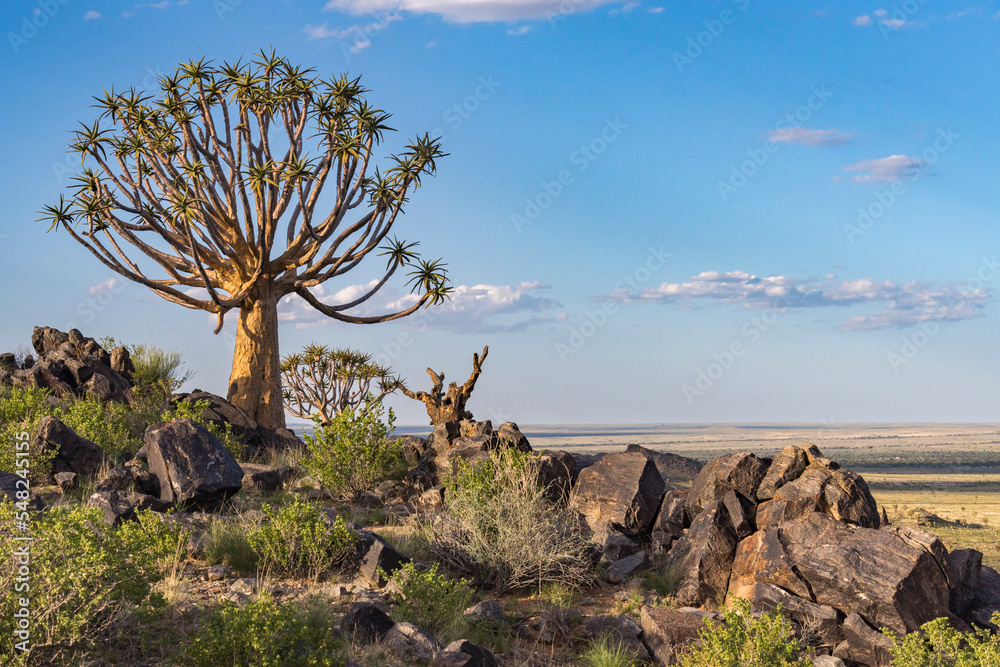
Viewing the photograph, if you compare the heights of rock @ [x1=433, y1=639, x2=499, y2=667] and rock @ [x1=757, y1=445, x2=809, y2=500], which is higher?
rock @ [x1=757, y1=445, x2=809, y2=500]

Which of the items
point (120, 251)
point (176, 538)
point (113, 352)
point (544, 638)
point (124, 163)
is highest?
point (124, 163)

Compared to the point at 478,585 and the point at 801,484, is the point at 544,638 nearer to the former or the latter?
the point at 478,585

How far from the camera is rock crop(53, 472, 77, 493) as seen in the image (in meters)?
12.3

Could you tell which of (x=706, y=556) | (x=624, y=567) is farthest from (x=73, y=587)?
(x=706, y=556)

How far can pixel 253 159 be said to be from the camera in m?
20.3

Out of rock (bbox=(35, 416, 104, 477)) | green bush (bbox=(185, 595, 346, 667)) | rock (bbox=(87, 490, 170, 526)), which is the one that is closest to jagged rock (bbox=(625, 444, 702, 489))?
rock (bbox=(35, 416, 104, 477))

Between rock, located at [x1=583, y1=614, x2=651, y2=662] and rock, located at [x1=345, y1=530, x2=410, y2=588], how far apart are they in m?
2.29

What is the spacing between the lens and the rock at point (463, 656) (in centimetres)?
626

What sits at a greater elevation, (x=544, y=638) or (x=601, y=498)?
(x=601, y=498)

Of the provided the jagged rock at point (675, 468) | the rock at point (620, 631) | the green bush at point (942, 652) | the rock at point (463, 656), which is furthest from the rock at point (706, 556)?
the jagged rock at point (675, 468)

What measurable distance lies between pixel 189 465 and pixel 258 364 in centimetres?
883

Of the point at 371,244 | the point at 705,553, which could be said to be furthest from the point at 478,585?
the point at 371,244

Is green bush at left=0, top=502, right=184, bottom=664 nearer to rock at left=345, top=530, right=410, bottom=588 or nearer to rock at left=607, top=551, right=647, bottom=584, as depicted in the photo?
rock at left=345, top=530, right=410, bottom=588

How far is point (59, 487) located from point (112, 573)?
7.20 meters
